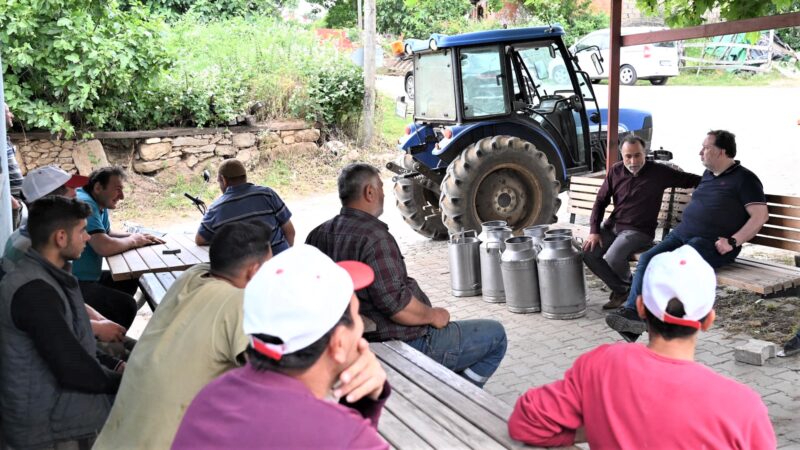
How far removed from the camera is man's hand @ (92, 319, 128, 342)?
13.3ft

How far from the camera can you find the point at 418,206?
30.6 feet

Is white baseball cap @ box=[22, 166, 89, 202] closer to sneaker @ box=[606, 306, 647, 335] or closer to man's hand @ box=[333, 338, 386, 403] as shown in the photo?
sneaker @ box=[606, 306, 647, 335]

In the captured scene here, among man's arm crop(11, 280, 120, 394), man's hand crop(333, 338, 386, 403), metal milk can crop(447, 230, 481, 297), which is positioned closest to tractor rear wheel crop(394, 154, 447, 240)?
metal milk can crop(447, 230, 481, 297)

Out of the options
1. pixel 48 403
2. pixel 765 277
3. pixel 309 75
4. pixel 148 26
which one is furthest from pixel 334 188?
pixel 48 403

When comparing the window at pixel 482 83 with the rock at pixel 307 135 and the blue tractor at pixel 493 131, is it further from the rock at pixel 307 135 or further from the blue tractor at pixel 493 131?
the rock at pixel 307 135

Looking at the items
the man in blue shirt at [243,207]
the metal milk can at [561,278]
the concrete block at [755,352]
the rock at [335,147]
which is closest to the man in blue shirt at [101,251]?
the man in blue shirt at [243,207]

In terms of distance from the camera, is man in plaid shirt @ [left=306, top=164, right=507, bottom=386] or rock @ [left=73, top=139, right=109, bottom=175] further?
rock @ [left=73, top=139, right=109, bottom=175]

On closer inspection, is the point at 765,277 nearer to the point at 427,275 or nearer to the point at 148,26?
the point at 427,275

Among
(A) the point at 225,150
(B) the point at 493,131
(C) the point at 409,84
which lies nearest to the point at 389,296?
(B) the point at 493,131

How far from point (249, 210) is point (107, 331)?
1.55 metres

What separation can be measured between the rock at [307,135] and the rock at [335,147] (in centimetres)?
24

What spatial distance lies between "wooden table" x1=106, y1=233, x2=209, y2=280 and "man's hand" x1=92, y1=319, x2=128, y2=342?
36.4 inches

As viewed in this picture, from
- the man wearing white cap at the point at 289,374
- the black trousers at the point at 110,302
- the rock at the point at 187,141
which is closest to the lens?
the man wearing white cap at the point at 289,374

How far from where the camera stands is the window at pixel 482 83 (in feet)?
28.9
